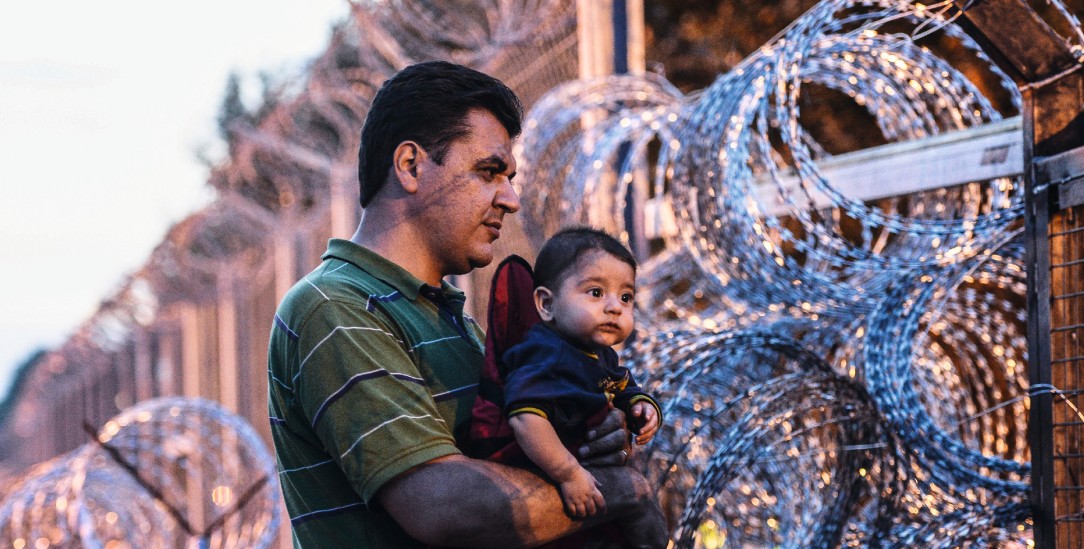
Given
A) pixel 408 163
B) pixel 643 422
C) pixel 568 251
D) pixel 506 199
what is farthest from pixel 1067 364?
pixel 408 163

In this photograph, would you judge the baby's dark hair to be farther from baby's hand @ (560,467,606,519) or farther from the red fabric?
baby's hand @ (560,467,606,519)

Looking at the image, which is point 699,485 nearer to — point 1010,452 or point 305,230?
point 1010,452

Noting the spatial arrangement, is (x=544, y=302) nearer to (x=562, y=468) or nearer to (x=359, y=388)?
(x=562, y=468)

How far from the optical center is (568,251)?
2.39 m

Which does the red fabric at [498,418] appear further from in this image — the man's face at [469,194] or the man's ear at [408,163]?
the man's ear at [408,163]

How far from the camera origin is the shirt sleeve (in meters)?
1.84

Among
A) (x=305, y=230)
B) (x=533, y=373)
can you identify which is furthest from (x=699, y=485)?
(x=305, y=230)

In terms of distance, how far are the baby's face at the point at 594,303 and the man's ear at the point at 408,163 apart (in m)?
0.36

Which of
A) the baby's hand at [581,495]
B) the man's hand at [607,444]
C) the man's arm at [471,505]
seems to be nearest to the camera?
the man's arm at [471,505]

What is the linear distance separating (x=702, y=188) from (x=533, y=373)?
2158 mm

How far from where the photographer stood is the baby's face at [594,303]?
2.31 metres

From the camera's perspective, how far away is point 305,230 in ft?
32.0

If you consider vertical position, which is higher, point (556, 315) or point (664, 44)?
point (664, 44)

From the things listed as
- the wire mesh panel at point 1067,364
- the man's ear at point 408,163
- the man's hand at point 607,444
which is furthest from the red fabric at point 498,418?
the wire mesh panel at point 1067,364
